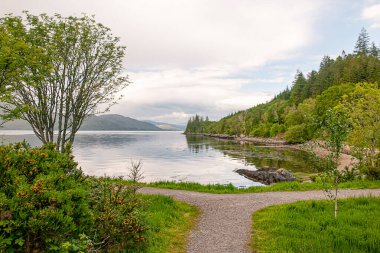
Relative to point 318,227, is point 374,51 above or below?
above

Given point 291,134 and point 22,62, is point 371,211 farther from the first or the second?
point 291,134

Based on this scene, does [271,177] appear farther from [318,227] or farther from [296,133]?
[296,133]

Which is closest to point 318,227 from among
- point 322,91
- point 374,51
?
point 322,91

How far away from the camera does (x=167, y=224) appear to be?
37.3 ft

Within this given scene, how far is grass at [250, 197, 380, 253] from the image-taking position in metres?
8.68

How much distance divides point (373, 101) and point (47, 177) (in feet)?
131

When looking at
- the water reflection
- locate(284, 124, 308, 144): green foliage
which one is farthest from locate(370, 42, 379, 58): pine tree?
the water reflection

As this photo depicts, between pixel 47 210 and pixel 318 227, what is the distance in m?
9.27

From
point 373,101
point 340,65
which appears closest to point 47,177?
point 373,101

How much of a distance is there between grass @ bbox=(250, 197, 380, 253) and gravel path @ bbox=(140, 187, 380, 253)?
0.55 meters

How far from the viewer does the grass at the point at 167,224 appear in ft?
30.1

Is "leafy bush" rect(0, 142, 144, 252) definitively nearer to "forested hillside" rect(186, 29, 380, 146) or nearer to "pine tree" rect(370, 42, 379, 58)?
"forested hillside" rect(186, 29, 380, 146)

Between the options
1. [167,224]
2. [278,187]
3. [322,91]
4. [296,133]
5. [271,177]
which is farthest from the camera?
[322,91]

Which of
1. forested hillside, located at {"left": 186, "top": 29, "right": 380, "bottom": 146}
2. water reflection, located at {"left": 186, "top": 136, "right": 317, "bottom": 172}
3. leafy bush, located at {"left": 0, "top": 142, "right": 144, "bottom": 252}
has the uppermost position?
forested hillside, located at {"left": 186, "top": 29, "right": 380, "bottom": 146}
